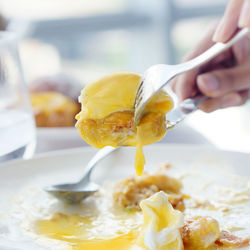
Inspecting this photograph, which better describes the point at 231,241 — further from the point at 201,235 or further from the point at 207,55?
the point at 207,55

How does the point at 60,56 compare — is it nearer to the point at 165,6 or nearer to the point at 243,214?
the point at 165,6

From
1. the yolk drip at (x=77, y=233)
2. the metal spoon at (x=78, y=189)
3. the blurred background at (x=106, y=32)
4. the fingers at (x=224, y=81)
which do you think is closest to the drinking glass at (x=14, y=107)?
the metal spoon at (x=78, y=189)

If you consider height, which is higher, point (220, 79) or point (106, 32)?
point (220, 79)

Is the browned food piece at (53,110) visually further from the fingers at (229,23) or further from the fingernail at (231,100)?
the fingers at (229,23)

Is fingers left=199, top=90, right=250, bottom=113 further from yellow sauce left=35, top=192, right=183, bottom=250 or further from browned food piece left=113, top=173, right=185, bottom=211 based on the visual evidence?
yellow sauce left=35, top=192, right=183, bottom=250

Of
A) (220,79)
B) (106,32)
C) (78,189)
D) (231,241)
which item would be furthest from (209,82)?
(106,32)

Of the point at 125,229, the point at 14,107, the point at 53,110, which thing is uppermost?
the point at 14,107
